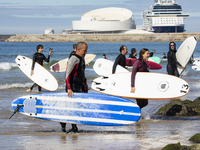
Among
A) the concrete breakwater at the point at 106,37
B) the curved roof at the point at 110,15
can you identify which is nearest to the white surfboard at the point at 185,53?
the concrete breakwater at the point at 106,37

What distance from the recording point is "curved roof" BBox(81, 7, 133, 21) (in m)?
120

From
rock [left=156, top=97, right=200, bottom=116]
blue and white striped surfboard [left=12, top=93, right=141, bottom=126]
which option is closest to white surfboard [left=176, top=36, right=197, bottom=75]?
rock [left=156, top=97, right=200, bottom=116]

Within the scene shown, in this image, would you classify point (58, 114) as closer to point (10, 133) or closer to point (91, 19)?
point (10, 133)

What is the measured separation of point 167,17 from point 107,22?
2895cm

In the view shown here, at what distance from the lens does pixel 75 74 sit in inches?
184

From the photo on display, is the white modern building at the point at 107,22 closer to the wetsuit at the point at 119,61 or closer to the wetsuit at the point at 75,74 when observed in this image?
the wetsuit at the point at 119,61

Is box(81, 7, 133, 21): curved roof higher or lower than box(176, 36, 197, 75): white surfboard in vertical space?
higher

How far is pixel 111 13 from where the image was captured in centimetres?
12112

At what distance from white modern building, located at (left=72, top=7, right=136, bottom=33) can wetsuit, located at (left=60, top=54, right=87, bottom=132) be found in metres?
114

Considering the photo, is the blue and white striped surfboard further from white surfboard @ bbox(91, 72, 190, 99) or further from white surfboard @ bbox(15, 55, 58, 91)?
white surfboard @ bbox(15, 55, 58, 91)

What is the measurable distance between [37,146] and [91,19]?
118263 mm

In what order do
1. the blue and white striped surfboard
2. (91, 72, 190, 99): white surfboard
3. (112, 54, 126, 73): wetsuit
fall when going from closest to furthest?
the blue and white striped surfboard, (91, 72, 190, 99): white surfboard, (112, 54, 126, 73): wetsuit

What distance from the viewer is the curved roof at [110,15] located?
120 m

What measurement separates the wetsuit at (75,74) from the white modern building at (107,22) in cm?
11389
